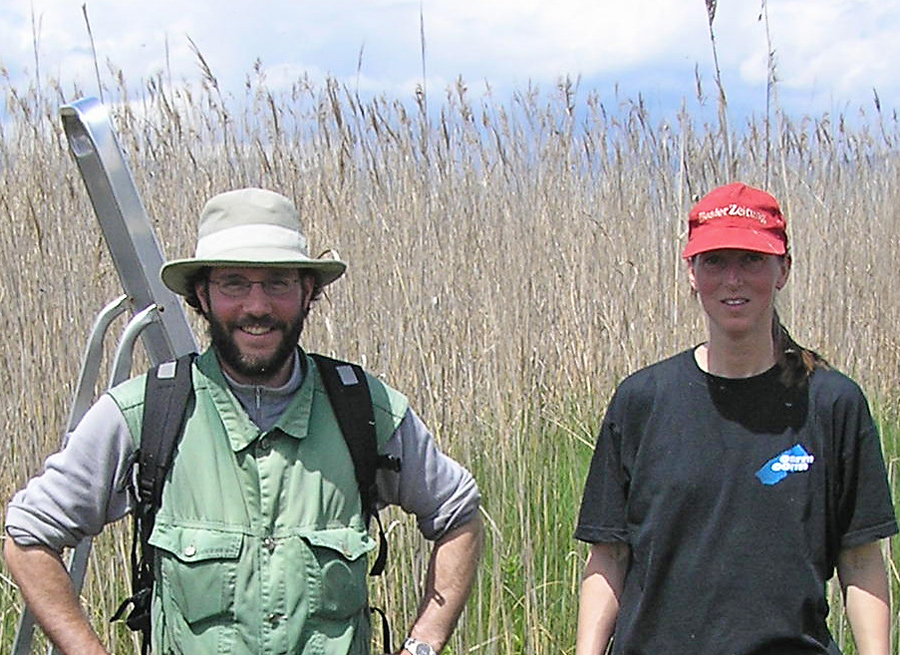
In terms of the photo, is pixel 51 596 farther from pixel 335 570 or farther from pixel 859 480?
pixel 859 480

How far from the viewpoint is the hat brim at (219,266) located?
147 centimetres

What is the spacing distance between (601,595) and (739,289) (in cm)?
48

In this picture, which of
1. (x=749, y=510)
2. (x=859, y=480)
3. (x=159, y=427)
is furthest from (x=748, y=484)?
(x=159, y=427)

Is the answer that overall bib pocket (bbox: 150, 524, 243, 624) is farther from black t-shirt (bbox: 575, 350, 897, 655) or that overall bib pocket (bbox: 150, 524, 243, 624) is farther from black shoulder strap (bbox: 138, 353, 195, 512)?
black t-shirt (bbox: 575, 350, 897, 655)

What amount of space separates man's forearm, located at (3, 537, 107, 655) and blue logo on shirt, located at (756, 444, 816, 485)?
92cm

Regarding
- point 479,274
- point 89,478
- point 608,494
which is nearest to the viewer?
point 89,478

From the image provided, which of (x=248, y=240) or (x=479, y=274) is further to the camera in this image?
(x=479, y=274)

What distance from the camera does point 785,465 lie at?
1.42 m

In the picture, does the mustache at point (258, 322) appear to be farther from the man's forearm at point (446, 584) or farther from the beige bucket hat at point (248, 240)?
the man's forearm at point (446, 584)

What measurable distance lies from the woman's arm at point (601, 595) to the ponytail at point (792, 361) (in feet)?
1.09

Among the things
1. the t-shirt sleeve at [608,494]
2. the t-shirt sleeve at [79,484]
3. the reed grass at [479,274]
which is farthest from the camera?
the reed grass at [479,274]

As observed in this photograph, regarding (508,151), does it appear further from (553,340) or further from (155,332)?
(155,332)

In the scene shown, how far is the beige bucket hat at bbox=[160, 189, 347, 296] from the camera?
1471 mm

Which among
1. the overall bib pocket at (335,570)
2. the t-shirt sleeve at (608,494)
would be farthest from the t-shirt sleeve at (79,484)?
the t-shirt sleeve at (608,494)
